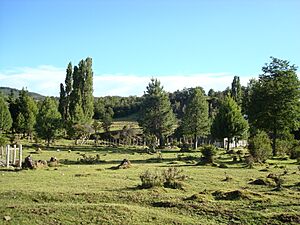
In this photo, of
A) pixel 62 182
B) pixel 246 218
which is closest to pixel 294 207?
pixel 246 218

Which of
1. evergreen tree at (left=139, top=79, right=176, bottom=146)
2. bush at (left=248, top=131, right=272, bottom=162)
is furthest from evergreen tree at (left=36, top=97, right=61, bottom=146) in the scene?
bush at (left=248, top=131, right=272, bottom=162)

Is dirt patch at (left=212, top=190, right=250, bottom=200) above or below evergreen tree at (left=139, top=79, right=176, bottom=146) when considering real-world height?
below

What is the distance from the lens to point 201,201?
16.0 m

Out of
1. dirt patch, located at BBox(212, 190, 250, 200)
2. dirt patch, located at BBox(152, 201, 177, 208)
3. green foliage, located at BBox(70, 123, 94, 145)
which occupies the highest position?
green foliage, located at BBox(70, 123, 94, 145)

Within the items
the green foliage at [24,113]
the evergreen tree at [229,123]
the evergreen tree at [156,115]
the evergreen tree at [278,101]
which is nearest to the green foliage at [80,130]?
the green foliage at [24,113]

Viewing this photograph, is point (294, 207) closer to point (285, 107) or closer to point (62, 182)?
Result: point (62, 182)

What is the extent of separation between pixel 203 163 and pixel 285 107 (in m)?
15.2

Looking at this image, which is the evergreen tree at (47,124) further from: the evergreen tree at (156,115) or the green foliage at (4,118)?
the evergreen tree at (156,115)

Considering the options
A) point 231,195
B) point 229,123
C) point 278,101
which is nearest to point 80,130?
point 229,123

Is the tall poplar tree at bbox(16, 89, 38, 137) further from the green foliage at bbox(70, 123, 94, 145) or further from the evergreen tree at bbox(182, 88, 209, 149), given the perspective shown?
the evergreen tree at bbox(182, 88, 209, 149)

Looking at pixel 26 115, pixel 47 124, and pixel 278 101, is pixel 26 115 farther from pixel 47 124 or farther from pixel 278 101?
pixel 278 101

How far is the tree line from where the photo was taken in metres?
42.8

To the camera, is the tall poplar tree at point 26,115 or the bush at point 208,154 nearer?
the bush at point 208,154

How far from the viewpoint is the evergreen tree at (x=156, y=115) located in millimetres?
64938
